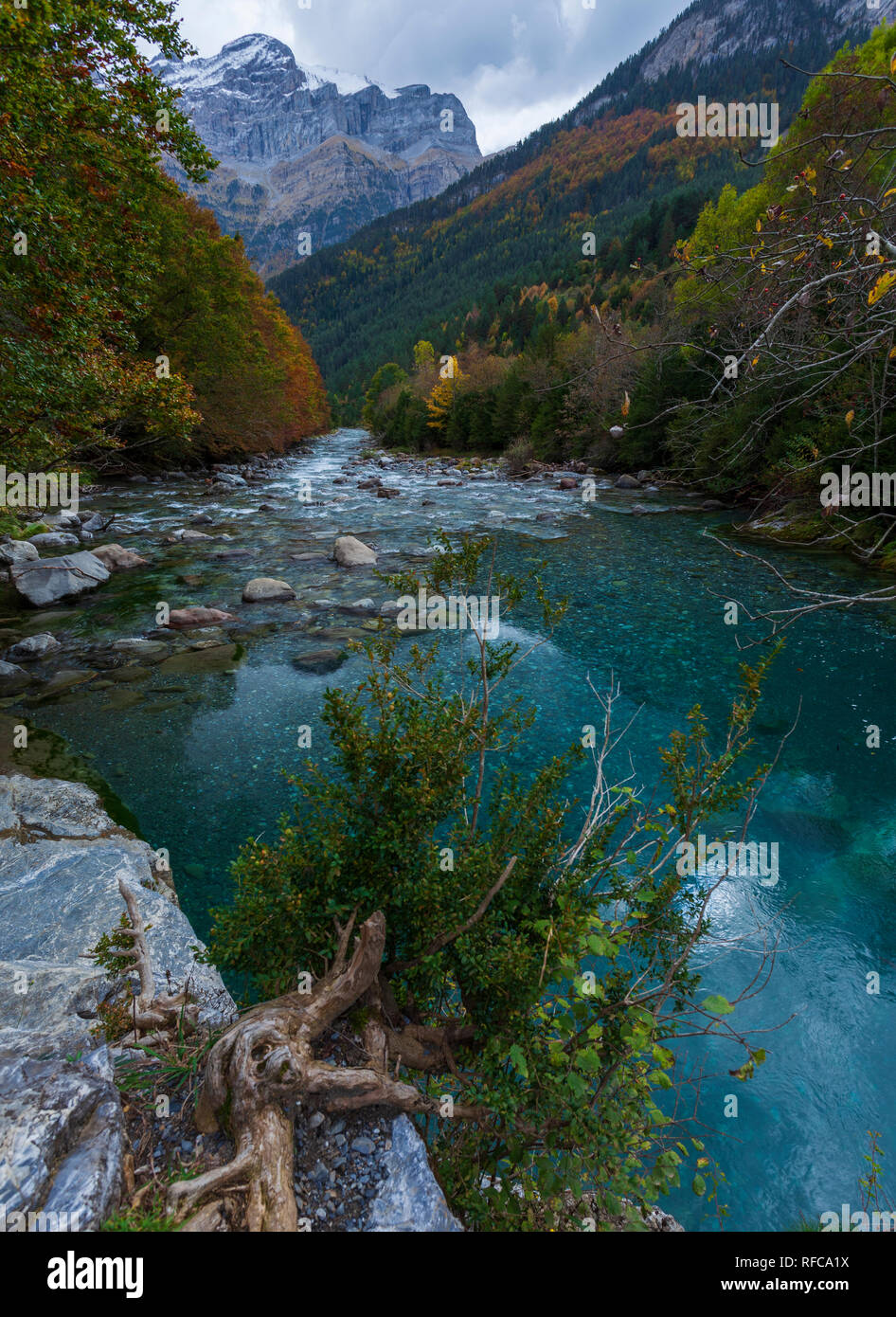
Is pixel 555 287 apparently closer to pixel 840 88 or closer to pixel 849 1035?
pixel 840 88

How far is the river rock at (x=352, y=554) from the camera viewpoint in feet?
47.8

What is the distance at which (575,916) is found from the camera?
2646mm

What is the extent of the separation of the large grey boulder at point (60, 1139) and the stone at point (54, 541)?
15722 mm

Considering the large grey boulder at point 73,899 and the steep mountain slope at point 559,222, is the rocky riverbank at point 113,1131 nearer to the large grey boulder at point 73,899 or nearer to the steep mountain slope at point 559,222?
the large grey boulder at point 73,899

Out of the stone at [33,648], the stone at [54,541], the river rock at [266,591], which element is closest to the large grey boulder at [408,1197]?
the stone at [33,648]

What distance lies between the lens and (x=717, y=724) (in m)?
7.59

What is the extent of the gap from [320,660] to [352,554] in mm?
5984

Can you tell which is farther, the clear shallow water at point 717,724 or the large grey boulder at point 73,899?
the clear shallow water at point 717,724

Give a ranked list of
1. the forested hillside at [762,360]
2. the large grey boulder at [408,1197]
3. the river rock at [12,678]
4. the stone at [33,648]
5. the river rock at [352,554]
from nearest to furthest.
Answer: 1. the large grey boulder at [408,1197]
2. the forested hillside at [762,360]
3. the river rock at [12,678]
4. the stone at [33,648]
5. the river rock at [352,554]

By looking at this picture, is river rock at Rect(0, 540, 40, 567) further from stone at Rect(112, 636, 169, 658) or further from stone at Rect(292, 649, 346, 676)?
stone at Rect(292, 649, 346, 676)

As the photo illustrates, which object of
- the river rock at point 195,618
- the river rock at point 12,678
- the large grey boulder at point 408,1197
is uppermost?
the river rock at point 195,618

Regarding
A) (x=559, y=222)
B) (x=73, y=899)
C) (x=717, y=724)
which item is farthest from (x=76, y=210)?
(x=559, y=222)

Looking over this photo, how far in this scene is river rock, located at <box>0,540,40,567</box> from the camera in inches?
504
